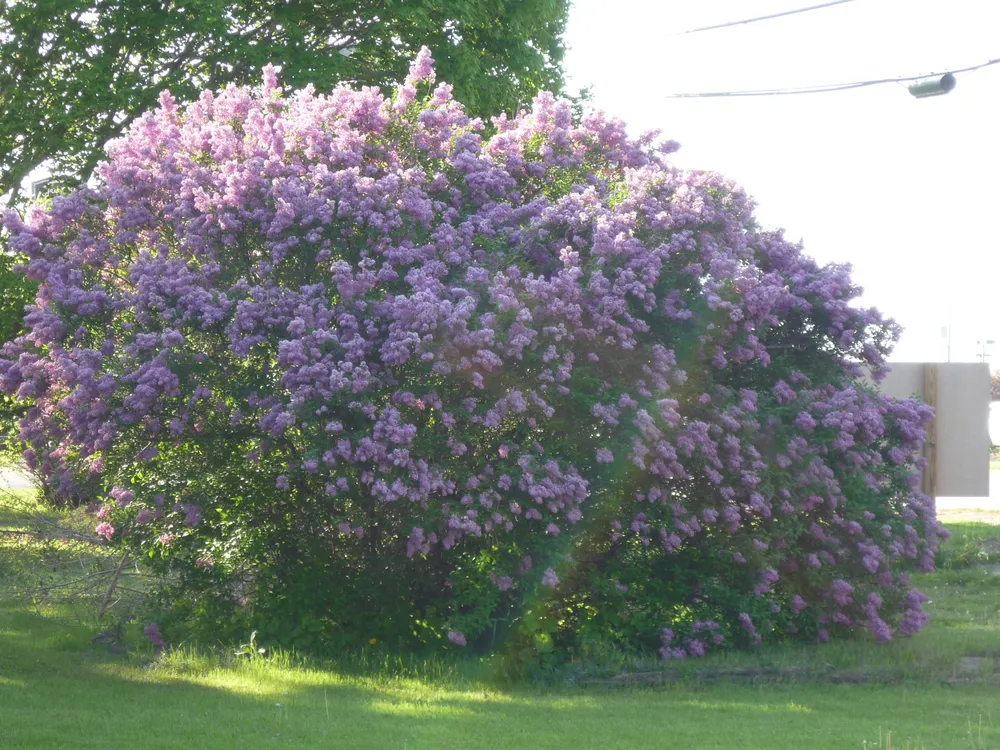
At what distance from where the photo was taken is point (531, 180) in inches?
417

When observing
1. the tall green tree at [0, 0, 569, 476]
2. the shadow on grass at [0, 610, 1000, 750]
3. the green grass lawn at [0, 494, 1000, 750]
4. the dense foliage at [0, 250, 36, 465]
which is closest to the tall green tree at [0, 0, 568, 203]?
the tall green tree at [0, 0, 569, 476]

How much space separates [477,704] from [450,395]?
87.1 inches

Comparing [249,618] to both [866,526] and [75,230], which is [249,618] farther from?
[866,526]

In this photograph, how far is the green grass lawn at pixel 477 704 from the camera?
22.7 ft

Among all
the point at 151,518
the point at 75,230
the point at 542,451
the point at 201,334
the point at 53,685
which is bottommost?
the point at 53,685

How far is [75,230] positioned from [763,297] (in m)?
5.49

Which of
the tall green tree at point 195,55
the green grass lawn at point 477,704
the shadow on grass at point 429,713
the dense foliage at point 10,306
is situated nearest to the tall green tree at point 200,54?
the tall green tree at point 195,55

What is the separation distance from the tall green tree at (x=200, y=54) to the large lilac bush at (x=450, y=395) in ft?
25.0

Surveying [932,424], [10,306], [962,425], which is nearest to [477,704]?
[932,424]

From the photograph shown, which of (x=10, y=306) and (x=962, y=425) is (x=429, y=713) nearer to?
(x=962, y=425)

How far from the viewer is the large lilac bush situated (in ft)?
28.7

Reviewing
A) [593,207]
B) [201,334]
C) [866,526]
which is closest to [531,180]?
[593,207]

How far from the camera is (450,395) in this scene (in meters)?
8.95

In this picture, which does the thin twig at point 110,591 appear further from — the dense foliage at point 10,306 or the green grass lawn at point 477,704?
the dense foliage at point 10,306
